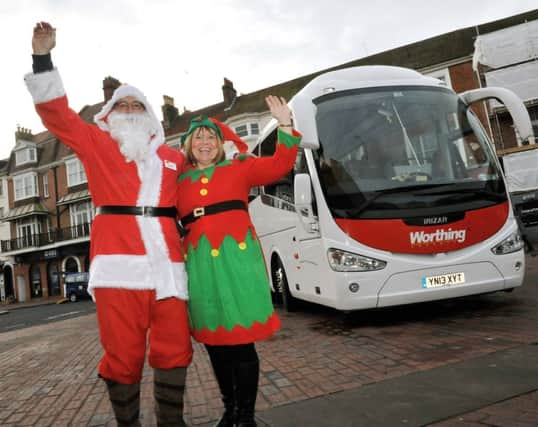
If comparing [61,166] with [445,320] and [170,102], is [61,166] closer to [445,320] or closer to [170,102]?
[170,102]

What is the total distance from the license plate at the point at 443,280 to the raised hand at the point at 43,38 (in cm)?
402

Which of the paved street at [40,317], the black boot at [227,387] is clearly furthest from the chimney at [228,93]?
the black boot at [227,387]

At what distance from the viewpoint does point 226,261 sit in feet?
7.86

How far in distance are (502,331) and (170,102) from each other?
34585 millimetres

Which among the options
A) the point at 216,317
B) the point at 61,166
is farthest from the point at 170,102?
the point at 216,317

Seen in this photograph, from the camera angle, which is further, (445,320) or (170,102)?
(170,102)

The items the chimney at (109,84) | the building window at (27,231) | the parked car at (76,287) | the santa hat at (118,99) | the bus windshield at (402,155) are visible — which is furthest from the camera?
the building window at (27,231)

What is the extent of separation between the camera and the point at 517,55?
1838cm

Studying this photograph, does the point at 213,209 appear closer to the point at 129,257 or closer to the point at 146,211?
the point at 146,211

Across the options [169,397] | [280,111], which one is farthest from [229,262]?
[280,111]

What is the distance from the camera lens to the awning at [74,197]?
109ft

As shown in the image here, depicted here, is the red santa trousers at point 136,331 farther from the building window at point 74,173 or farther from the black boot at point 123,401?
the building window at point 74,173

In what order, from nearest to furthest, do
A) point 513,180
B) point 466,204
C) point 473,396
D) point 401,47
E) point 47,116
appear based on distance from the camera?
1. point 47,116
2. point 473,396
3. point 466,204
4. point 513,180
5. point 401,47

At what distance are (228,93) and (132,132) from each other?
1249 inches
